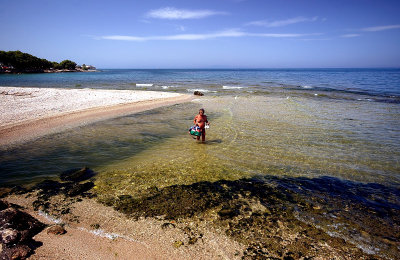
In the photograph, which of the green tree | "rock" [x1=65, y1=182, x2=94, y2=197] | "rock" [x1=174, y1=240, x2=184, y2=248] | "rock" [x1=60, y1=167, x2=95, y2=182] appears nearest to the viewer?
"rock" [x1=174, y1=240, x2=184, y2=248]

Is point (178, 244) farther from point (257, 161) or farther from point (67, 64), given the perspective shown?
point (67, 64)

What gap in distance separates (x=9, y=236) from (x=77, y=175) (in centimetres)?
336

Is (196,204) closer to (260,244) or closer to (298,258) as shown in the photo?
(260,244)

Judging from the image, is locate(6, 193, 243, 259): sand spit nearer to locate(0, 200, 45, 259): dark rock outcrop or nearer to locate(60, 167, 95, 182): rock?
locate(0, 200, 45, 259): dark rock outcrop

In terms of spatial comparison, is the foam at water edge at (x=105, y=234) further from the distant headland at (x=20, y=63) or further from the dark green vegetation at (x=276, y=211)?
the distant headland at (x=20, y=63)

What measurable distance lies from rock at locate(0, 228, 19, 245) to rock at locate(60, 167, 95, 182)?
3.01 m

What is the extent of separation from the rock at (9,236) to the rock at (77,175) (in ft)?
9.89

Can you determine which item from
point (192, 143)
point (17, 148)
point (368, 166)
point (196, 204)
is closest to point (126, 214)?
point (196, 204)

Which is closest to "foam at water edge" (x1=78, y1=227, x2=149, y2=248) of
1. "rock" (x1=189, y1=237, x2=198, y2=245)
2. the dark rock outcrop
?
the dark rock outcrop

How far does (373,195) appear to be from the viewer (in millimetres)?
6402

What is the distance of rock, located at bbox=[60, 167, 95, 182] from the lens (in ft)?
23.4

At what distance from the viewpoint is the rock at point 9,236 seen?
3.93 meters

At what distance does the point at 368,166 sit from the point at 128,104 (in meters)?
20.9

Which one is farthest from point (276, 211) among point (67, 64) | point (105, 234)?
point (67, 64)
